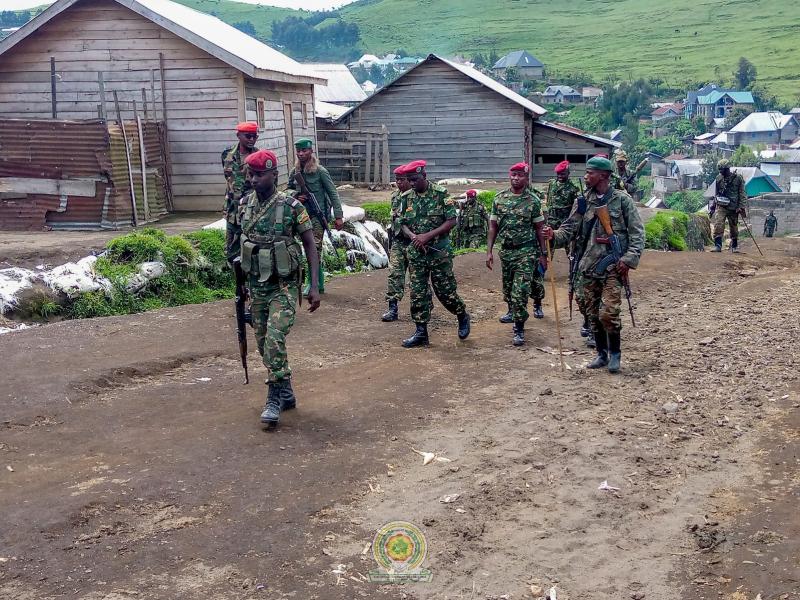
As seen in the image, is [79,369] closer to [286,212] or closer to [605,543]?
[286,212]

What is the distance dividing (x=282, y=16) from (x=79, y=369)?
15571 cm

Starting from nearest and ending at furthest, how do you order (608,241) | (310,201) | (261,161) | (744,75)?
(261,161)
(608,241)
(310,201)
(744,75)

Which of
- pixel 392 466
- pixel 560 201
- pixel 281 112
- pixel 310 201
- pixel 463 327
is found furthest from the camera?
pixel 281 112

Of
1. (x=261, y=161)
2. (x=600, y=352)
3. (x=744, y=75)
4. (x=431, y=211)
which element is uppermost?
(x=744, y=75)

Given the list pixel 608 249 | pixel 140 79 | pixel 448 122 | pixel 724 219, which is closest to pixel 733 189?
pixel 724 219

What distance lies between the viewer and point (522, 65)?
104562mm

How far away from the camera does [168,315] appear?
10445 mm

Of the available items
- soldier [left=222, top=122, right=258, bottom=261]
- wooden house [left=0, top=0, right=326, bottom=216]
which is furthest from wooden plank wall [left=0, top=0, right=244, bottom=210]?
soldier [left=222, top=122, right=258, bottom=261]

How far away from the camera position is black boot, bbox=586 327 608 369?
27.9 feet

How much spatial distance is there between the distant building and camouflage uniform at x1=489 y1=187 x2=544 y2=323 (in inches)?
3813

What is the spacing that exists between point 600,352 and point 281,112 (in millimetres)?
12764

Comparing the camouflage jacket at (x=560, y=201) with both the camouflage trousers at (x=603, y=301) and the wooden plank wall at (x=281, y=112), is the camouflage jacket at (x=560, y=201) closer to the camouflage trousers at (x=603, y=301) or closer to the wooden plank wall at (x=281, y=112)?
the camouflage trousers at (x=603, y=301)

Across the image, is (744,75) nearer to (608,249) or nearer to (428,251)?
(428,251)

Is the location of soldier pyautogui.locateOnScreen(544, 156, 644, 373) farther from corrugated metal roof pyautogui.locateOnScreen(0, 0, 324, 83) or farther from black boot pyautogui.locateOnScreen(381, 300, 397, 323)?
corrugated metal roof pyautogui.locateOnScreen(0, 0, 324, 83)
